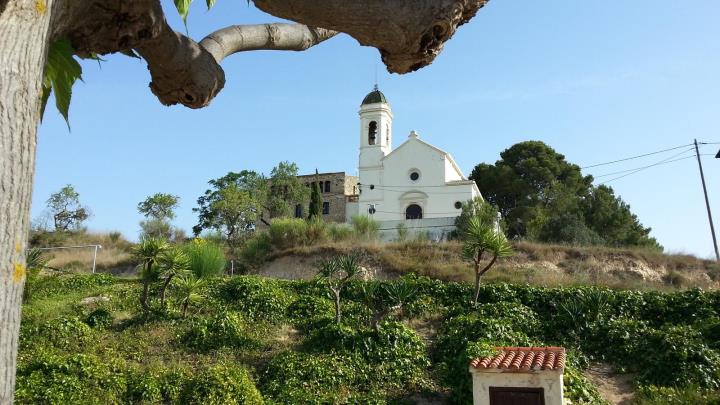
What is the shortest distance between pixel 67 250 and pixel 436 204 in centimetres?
2336

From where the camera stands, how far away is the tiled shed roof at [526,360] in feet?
29.3

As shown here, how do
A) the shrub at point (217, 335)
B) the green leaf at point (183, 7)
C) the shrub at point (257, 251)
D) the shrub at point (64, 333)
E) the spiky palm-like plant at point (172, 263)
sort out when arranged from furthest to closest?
the shrub at point (257, 251) < the spiky palm-like plant at point (172, 263) < the shrub at point (217, 335) < the shrub at point (64, 333) < the green leaf at point (183, 7)

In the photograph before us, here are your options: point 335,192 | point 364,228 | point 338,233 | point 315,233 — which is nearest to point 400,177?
point 335,192

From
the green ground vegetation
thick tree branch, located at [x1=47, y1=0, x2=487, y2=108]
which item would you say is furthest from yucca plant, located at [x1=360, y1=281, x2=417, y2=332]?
thick tree branch, located at [x1=47, y1=0, x2=487, y2=108]

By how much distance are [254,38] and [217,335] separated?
10089 millimetres

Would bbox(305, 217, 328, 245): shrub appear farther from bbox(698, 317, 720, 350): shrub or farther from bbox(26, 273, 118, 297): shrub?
Result: bbox(698, 317, 720, 350): shrub

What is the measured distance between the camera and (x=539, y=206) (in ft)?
132

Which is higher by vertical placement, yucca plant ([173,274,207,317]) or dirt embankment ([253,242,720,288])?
dirt embankment ([253,242,720,288])

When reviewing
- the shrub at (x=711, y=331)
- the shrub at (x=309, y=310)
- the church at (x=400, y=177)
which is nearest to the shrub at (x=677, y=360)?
the shrub at (x=711, y=331)

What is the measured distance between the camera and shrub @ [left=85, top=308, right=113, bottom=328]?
13.1 meters

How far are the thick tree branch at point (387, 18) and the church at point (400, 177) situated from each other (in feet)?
124

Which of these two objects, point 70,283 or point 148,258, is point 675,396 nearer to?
point 148,258

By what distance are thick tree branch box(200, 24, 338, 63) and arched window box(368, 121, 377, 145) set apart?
42227 millimetres

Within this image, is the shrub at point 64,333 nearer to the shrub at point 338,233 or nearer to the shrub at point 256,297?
the shrub at point 256,297
